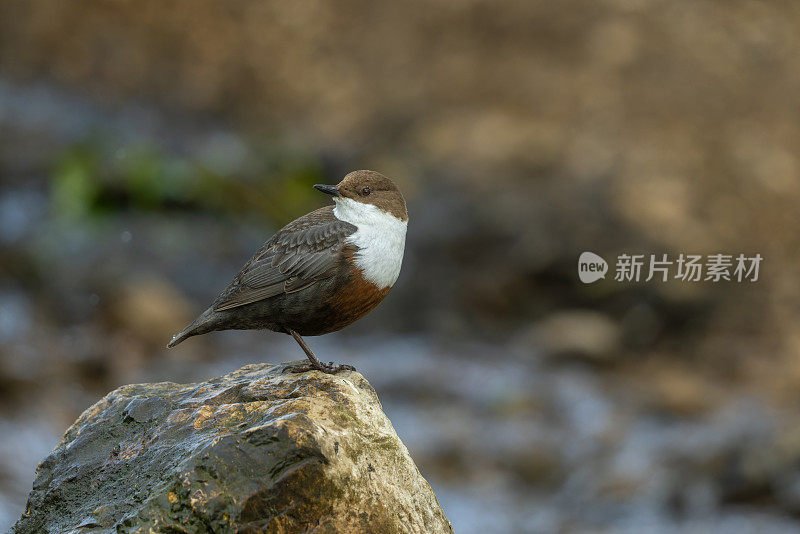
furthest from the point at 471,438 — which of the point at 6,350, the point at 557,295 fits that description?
the point at 6,350

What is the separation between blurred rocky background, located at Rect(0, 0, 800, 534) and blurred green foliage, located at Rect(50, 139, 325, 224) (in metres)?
0.04

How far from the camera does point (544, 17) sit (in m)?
15.6

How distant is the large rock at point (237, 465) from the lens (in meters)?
3.43

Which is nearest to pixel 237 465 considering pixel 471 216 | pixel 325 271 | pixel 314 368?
pixel 314 368

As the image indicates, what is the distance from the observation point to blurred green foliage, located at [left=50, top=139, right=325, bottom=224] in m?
11.9

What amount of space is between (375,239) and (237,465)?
129 centimetres

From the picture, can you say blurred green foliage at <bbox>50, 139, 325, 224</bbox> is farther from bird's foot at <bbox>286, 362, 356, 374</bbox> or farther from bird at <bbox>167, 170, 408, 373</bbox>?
bird's foot at <bbox>286, 362, 356, 374</bbox>

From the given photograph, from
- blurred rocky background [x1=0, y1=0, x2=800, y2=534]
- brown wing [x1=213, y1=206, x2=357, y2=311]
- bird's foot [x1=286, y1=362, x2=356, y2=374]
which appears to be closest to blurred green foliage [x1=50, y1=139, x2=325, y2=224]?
blurred rocky background [x1=0, y1=0, x2=800, y2=534]

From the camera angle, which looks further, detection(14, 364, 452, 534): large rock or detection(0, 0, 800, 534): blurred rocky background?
detection(0, 0, 800, 534): blurred rocky background

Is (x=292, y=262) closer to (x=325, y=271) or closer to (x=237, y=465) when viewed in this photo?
(x=325, y=271)

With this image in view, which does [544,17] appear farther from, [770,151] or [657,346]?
[657,346]

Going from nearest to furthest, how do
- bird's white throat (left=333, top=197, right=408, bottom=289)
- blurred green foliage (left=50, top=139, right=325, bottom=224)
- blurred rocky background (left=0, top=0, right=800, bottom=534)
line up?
1. bird's white throat (left=333, top=197, right=408, bottom=289)
2. blurred rocky background (left=0, top=0, right=800, bottom=534)
3. blurred green foliage (left=50, top=139, right=325, bottom=224)

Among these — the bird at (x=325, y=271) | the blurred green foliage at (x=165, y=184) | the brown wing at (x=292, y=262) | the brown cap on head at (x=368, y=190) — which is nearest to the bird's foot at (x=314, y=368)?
Answer: the bird at (x=325, y=271)

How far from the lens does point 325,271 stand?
4188 mm
